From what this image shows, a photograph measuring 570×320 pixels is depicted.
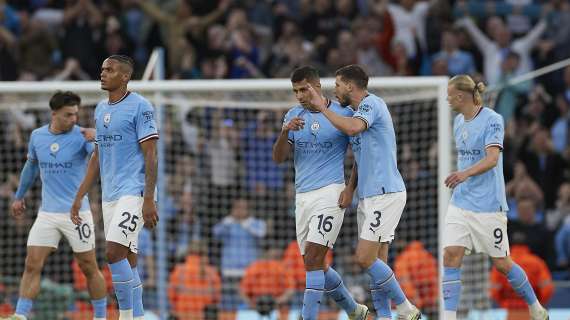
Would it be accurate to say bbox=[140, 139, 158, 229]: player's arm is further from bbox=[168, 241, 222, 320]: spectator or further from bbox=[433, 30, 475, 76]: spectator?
bbox=[433, 30, 475, 76]: spectator

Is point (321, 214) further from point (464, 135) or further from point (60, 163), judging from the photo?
point (60, 163)

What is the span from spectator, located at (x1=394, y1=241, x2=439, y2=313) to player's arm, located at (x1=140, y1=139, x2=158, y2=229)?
5.81 meters

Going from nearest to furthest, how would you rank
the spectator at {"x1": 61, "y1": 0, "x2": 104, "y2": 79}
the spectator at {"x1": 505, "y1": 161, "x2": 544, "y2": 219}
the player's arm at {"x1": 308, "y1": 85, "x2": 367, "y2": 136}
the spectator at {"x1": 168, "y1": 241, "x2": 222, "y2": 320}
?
1. the player's arm at {"x1": 308, "y1": 85, "x2": 367, "y2": 136}
2. the spectator at {"x1": 168, "y1": 241, "x2": 222, "y2": 320}
3. the spectator at {"x1": 505, "y1": 161, "x2": 544, "y2": 219}
4. the spectator at {"x1": 61, "y1": 0, "x2": 104, "y2": 79}

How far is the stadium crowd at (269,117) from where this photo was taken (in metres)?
18.3

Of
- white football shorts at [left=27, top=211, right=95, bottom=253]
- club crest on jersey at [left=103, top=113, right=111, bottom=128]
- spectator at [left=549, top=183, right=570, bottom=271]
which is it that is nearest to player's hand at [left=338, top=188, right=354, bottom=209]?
club crest on jersey at [left=103, top=113, right=111, bottom=128]

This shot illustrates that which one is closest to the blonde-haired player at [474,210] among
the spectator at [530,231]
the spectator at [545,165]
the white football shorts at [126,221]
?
the white football shorts at [126,221]

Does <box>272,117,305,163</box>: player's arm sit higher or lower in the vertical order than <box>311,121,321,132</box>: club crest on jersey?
lower

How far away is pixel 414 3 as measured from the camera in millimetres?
22531

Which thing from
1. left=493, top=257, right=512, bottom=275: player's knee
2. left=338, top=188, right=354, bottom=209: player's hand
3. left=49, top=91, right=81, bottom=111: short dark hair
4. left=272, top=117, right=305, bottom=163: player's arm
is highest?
left=49, top=91, right=81, bottom=111: short dark hair

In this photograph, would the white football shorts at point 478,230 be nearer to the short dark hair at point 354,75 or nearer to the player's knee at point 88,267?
the short dark hair at point 354,75

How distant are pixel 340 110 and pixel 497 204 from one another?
71.1 inches

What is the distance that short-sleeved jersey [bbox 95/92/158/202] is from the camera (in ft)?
40.9

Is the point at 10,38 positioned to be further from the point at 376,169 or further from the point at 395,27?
the point at 376,169

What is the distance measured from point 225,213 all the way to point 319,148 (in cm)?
666
